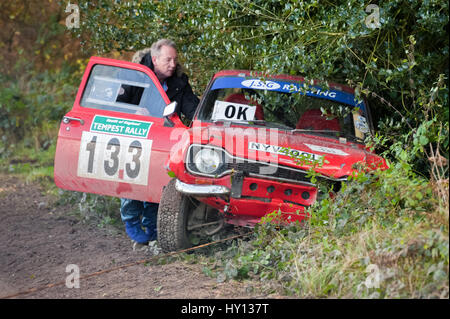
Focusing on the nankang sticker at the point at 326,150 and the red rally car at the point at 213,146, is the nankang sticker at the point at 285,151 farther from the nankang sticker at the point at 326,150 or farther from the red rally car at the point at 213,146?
the nankang sticker at the point at 326,150

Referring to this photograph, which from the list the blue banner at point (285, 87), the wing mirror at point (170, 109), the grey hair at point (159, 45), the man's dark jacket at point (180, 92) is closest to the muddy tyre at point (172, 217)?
the wing mirror at point (170, 109)

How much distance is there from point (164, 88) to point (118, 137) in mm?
937

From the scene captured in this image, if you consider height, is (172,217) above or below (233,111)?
below

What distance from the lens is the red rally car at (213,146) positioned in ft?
15.4

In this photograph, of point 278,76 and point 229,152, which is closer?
point 229,152

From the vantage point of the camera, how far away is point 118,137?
218 inches

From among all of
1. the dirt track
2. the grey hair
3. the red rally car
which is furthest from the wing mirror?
the dirt track

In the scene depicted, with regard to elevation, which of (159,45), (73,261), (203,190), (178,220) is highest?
(159,45)

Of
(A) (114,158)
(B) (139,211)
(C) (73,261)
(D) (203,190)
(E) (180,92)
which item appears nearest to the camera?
(D) (203,190)

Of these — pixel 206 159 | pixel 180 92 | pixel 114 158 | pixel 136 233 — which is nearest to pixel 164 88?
pixel 180 92

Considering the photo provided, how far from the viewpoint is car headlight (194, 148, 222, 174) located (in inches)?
187

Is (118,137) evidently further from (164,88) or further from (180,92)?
(180,92)

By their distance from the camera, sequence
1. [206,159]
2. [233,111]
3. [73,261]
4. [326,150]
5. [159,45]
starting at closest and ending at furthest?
[206,159] → [326,150] → [73,261] → [233,111] → [159,45]
